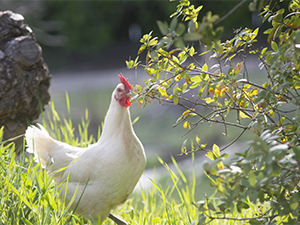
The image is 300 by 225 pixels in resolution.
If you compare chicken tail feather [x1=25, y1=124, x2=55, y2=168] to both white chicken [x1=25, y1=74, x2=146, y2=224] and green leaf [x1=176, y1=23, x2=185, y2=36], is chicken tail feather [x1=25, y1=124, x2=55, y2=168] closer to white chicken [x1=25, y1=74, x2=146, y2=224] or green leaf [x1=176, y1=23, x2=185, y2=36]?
white chicken [x1=25, y1=74, x2=146, y2=224]

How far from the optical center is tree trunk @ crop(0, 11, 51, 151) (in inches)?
66.1

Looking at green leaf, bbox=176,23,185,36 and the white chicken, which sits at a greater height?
green leaf, bbox=176,23,185,36

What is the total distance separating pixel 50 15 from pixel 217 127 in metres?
7.14

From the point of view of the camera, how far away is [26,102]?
1.76m

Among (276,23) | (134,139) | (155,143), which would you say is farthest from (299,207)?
(155,143)

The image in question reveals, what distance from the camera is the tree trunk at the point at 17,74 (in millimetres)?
1678

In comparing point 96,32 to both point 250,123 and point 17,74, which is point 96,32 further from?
point 250,123

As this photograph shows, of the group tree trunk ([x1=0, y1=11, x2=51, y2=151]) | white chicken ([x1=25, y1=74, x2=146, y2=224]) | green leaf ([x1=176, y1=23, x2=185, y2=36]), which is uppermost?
green leaf ([x1=176, y1=23, x2=185, y2=36])

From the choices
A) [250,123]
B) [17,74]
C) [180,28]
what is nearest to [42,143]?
[17,74]

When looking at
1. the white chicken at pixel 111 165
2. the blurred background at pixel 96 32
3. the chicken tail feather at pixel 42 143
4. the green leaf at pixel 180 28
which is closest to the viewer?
the green leaf at pixel 180 28

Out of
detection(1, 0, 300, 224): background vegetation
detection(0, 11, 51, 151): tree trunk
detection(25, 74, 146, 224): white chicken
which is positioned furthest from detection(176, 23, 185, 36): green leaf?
detection(0, 11, 51, 151): tree trunk

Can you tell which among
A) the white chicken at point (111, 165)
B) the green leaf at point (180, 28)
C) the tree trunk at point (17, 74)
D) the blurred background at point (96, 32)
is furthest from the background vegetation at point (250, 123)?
the blurred background at point (96, 32)

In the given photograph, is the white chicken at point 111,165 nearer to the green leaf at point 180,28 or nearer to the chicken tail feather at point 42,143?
the chicken tail feather at point 42,143

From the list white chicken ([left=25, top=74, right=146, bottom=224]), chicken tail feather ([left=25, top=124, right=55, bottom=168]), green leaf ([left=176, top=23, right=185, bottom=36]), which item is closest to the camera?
green leaf ([left=176, top=23, right=185, bottom=36])
